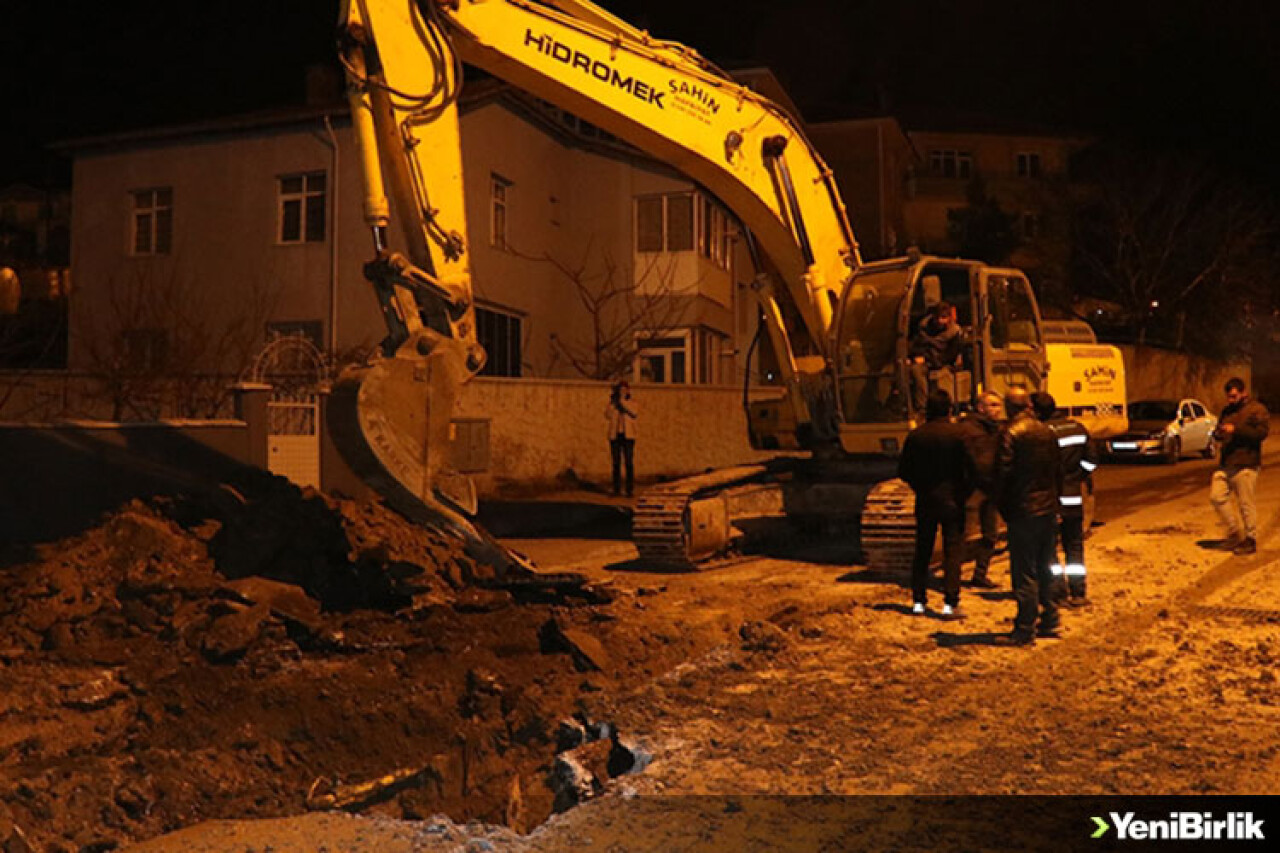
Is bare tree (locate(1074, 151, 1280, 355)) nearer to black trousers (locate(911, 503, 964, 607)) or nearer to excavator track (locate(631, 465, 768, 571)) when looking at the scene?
excavator track (locate(631, 465, 768, 571))

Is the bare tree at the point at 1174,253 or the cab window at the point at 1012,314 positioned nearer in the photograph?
the cab window at the point at 1012,314

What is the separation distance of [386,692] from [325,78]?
941 inches

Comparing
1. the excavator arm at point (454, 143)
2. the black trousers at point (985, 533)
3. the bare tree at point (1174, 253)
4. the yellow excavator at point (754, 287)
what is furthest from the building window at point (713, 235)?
the bare tree at point (1174, 253)

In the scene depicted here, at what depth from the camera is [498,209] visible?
985 inches

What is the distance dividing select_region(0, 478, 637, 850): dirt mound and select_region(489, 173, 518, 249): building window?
590 inches

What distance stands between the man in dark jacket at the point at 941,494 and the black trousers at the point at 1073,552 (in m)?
0.96

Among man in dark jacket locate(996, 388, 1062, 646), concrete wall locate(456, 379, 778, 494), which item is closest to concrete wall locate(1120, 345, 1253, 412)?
concrete wall locate(456, 379, 778, 494)

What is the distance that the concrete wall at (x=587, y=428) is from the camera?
19203 millimetres

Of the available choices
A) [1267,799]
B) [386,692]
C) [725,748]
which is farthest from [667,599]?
[1267,799]

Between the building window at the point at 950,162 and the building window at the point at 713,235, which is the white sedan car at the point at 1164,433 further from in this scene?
the building window at the point at 950,162

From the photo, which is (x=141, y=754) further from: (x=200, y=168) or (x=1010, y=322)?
(x=200, y=168)

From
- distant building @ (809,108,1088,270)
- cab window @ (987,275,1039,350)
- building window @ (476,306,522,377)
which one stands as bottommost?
cab window @ (987,275,1039,350)

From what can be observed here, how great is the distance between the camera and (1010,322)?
12453mm

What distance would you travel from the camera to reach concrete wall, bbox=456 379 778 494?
19.2 metres
